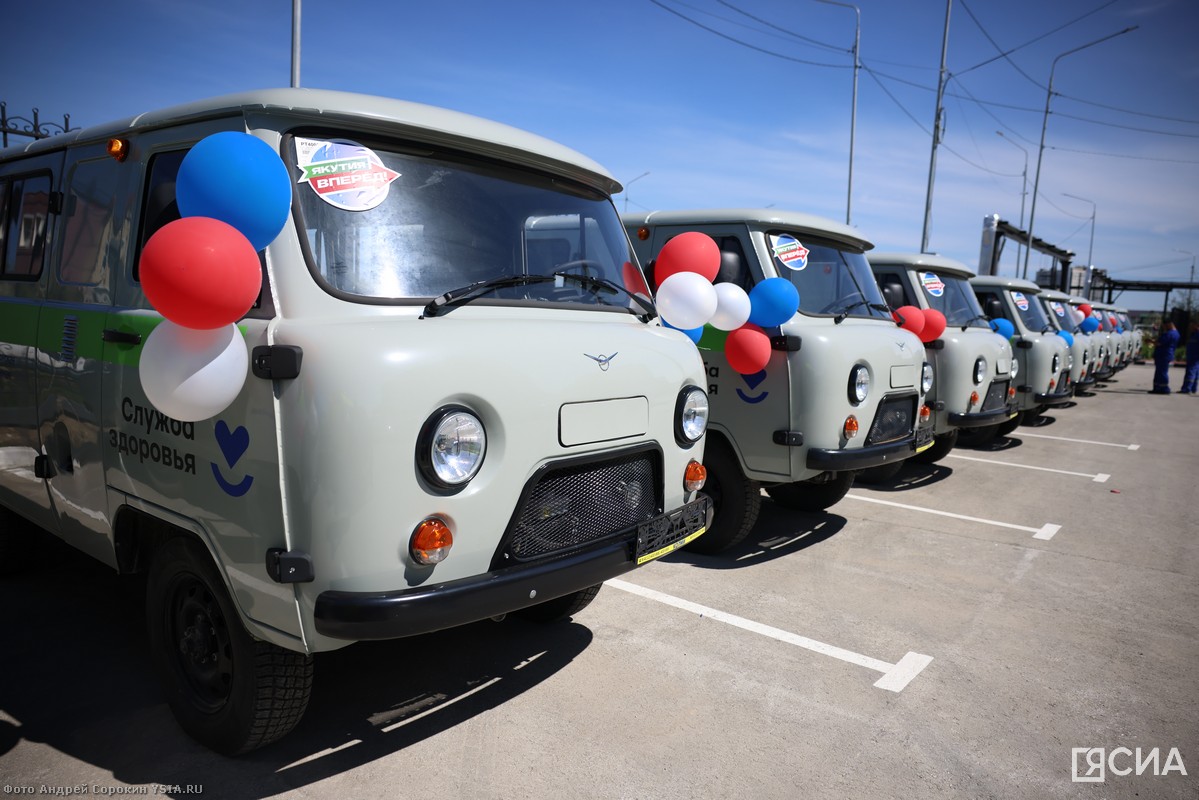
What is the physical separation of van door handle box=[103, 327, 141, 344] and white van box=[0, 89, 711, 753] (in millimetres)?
18

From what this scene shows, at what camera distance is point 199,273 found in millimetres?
2316

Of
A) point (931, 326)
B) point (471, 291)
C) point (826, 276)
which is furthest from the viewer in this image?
point (931, 326)

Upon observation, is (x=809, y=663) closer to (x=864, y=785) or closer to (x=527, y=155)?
(x=864, y=785)

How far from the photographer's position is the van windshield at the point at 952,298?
8.55 meters

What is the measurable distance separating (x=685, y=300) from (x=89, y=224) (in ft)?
9.27


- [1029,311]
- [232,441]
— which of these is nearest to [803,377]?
[232,441]

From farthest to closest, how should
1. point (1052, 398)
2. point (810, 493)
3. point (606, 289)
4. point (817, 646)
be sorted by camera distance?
point (1052, 398) < point (810, 493) < point (817, 646) < point (606, 289)

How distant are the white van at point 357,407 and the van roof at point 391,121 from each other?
13mm

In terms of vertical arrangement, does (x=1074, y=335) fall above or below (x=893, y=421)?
above

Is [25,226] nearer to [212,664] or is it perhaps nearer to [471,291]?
[212,664]

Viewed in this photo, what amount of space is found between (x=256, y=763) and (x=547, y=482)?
58.1 inches

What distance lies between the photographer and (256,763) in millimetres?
2893

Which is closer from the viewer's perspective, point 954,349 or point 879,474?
point 954,349

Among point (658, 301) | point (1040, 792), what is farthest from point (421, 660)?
point (1040, 792)
